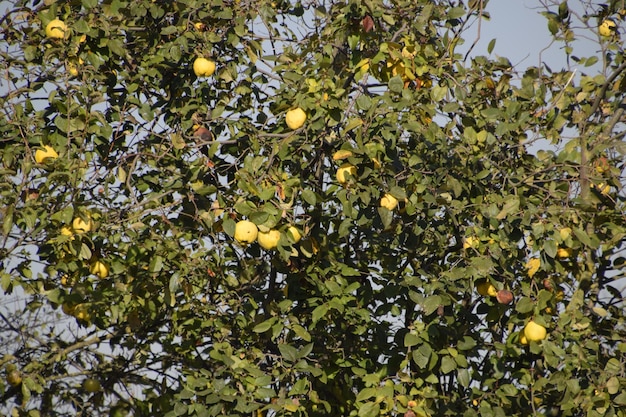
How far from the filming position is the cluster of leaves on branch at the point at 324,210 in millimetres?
2896

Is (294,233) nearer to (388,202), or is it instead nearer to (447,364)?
(388,202)

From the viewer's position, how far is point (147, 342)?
3.76 metres

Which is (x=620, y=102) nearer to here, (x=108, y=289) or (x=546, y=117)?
(x=546, y=117)

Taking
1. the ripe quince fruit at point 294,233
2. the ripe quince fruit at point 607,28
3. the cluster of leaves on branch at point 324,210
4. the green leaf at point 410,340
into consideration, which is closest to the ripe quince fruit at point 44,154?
the cluster of leaves on branch at point 324,210

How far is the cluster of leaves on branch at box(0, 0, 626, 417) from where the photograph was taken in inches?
114

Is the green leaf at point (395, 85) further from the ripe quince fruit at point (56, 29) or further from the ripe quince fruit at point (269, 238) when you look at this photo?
the ripe quince fruit at point (56, 29)

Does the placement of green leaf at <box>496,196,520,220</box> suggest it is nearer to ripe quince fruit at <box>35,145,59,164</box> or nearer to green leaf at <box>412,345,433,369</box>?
green leaf at <box>412,345,433,369</box>

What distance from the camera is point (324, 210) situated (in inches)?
142

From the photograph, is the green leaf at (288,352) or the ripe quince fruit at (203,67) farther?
the ripe quince fruit at (203,67)

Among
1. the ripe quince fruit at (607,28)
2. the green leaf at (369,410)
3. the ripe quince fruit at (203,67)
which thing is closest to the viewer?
the green leaf at (369,410)

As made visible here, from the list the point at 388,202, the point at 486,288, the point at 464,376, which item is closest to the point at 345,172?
the point at 388,202

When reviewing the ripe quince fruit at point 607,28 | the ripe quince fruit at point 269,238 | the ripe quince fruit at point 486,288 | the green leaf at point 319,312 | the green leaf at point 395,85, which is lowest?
the green leaf at point 319,312

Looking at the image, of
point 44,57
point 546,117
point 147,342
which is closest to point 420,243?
point 546,117

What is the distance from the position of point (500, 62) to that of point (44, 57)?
1762 mm
